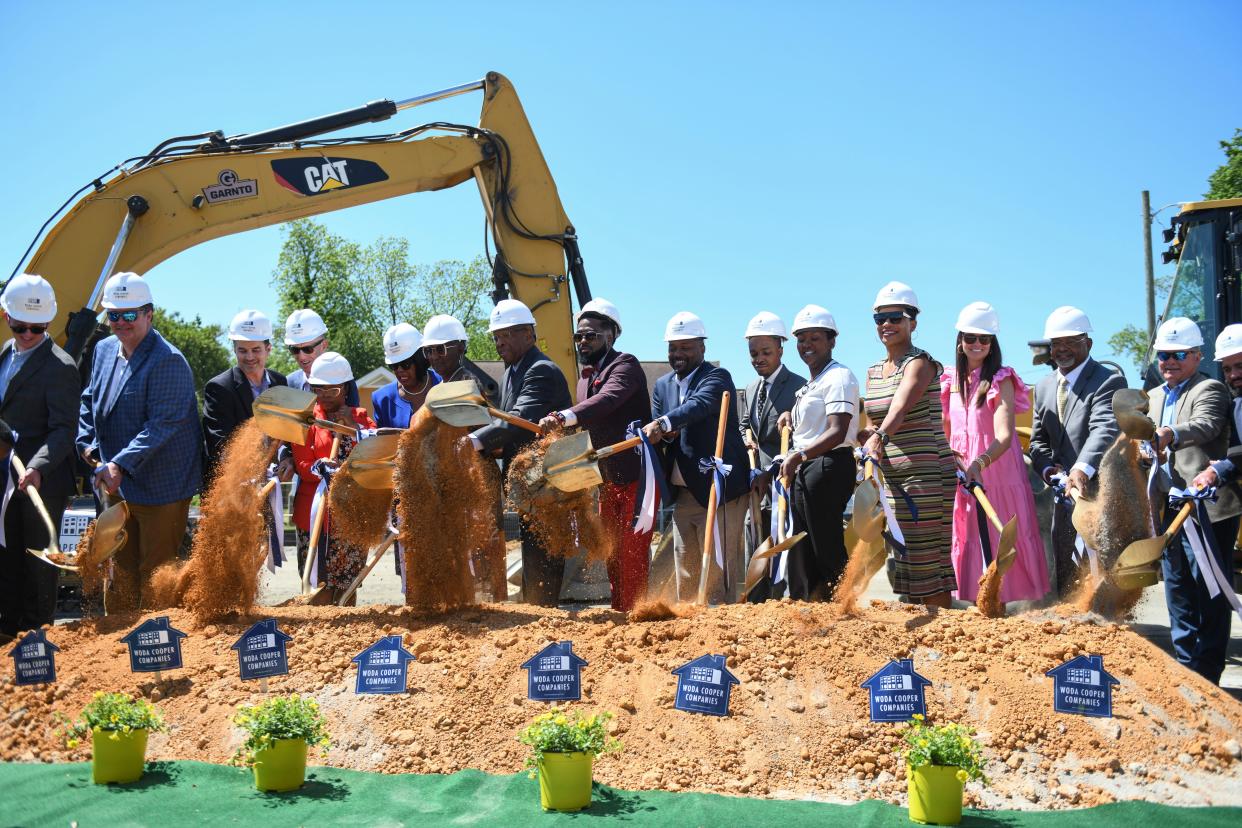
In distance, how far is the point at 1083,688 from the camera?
144 inches

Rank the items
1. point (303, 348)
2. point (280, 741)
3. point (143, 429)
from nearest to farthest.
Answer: point (280, 741) < point (143, 429) < point (303, 348)

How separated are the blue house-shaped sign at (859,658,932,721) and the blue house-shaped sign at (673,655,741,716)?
19.9 inches

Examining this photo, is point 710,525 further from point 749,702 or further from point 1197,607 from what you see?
point 1197,607

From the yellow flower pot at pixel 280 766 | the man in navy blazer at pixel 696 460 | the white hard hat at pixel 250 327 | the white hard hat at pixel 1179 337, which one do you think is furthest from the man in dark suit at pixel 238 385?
the white hard hat at pixel 1179 337

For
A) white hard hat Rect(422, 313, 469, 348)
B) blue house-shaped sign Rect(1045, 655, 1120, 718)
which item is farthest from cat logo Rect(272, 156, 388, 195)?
blue house-shaped sign Rect(1045, 655, 1120, 718)

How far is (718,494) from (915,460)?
98 centimetres

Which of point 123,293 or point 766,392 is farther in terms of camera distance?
point 766,392

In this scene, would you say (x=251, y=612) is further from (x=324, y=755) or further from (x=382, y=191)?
(x=382, y=191)

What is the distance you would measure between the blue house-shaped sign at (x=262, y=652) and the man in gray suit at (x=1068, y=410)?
350 cm

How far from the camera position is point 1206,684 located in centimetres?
397

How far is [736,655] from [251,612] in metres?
2.35

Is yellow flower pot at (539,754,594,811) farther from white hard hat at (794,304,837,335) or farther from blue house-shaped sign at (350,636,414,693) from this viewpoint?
white hard hat at (794,304,837,335)

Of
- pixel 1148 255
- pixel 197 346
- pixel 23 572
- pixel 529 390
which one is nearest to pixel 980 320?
pixel 529 390

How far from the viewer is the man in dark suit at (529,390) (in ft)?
17.3
